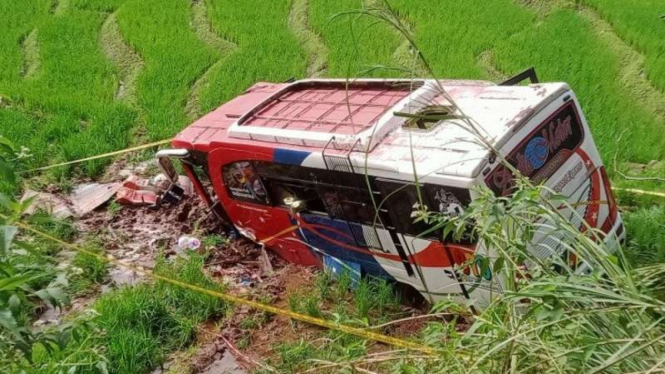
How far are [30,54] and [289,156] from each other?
210 inches

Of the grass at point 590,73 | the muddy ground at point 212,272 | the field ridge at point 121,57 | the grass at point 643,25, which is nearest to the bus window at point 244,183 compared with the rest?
the muddy ground at point 212,272

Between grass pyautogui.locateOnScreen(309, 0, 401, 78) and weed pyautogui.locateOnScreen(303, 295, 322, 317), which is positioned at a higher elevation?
grass pyautogui.locateOnScreen(309, 0, 401, 78)

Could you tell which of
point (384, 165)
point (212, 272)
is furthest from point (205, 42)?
point (384, 165)

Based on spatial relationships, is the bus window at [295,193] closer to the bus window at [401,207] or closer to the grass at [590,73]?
the bus window at [401,207]

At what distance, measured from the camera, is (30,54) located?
8781 millimetres

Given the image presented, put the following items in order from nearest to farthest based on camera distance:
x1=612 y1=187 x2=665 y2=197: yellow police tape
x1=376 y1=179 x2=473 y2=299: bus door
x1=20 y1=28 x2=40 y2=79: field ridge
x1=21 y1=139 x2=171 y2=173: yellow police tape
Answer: x1=376 y1=179 x2=473 y2=299: bus door → x1=612 y1=187 x2=665 y2=197: yellow police tape → x1=21 y1=139 x2=171 y2=173: yellow police tape → x1=20 y1=28 x2=40 y2=79: field ridge

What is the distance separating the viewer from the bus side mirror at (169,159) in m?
5.61

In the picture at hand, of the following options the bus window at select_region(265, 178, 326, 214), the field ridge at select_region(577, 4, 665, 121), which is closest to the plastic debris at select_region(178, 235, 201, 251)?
the bus window at select_region(265, 178, 326, 214)

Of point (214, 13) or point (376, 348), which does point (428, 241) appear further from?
point (214, 13)

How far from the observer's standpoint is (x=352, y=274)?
5066 millimetres

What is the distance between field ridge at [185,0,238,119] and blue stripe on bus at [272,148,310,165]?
2704mm

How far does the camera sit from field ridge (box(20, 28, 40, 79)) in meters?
8.48

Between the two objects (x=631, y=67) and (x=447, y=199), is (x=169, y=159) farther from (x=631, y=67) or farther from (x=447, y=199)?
(x=631, y=67)

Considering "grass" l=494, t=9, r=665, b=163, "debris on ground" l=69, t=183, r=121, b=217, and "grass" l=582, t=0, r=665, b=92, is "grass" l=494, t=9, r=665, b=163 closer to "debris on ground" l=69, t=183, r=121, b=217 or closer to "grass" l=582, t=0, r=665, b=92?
"grass" l=582, t=0, r=665, b=92
